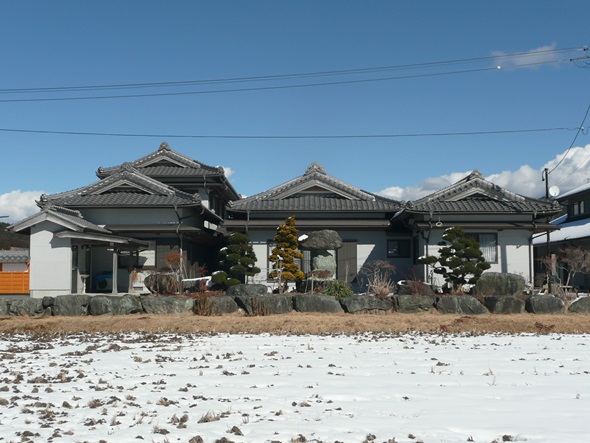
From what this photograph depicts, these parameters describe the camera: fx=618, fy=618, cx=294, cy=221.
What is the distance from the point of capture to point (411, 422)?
6746mm

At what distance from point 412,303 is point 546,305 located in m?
4.32

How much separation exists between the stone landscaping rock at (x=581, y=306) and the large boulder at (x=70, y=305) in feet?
51.2

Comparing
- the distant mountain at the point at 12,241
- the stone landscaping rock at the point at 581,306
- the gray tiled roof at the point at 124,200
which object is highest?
the gray tiled roof at the point at 124,200

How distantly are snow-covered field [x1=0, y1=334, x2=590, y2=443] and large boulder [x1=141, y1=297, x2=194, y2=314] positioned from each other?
5328 millimetres

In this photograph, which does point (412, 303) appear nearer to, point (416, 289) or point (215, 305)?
point (416, 289)

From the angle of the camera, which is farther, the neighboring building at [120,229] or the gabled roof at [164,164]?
the gabled roof at [164,164]

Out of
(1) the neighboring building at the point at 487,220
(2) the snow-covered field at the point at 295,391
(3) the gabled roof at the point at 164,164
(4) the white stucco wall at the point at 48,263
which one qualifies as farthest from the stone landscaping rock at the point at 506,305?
(3) the gabled roof at the point at 164,164

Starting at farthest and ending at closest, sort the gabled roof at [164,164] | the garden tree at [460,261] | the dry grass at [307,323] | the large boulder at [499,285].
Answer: the gabled roof at [164,164], the garden tree at [460,261], the large boulder at [499,285], the dry grass at [307,323]

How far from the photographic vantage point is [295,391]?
8.52m

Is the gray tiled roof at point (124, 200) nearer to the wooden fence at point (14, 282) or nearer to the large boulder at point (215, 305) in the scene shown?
the wooden fence at point (14, 282)

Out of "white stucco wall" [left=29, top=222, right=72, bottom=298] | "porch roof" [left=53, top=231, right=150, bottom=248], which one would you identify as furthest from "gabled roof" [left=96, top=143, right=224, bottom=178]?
"white stucco wall" [left=29, top=222, right=72, bottom=298]

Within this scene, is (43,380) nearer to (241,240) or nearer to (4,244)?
(241,240)

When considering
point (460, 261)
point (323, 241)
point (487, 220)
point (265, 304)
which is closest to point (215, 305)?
point (265, 304)

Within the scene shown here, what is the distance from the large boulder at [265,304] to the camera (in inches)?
754
